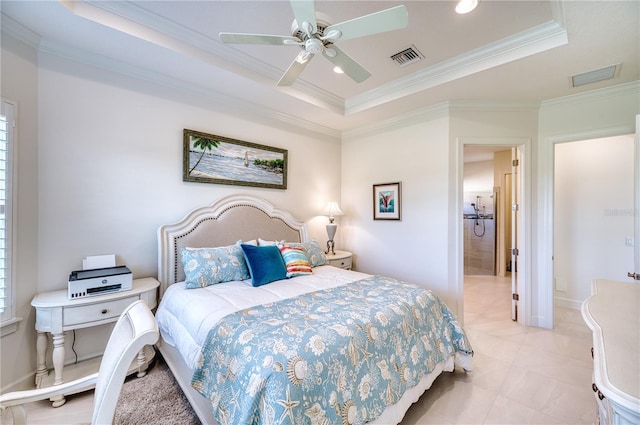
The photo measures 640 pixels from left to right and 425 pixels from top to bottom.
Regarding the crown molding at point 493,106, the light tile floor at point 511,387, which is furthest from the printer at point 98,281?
the crown molding at point 493,106

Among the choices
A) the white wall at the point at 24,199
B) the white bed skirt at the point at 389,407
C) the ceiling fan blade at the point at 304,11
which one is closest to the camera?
the ceiling fan blade at the point at 304,11

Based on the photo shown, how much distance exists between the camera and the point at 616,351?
0.89 meters

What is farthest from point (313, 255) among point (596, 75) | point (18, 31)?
point (596, 75)

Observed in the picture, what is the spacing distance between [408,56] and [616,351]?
257 centimetres

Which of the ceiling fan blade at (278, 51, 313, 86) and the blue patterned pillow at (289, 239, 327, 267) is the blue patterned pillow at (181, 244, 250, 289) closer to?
the blue patterned pillow at (289, 239, 327, 267)

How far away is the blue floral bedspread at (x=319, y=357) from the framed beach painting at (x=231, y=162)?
1.79 metres

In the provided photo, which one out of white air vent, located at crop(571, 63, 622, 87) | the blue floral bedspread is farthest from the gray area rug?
white air vent, located at crop(571, 63, 622, 87)

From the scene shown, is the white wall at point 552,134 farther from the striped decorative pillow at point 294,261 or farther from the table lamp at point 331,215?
the striped decorative pillow at point 294,261

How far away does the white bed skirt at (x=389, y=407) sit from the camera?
1.62 metres

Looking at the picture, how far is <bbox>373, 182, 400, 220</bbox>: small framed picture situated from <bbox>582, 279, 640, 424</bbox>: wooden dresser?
7.66 feet

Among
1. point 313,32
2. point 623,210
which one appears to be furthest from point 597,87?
point 313,32

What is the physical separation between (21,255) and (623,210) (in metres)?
6.24

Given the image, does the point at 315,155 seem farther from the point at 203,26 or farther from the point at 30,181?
the point at 30,181

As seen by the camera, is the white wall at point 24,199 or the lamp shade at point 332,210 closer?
the white wall at point 24,199
